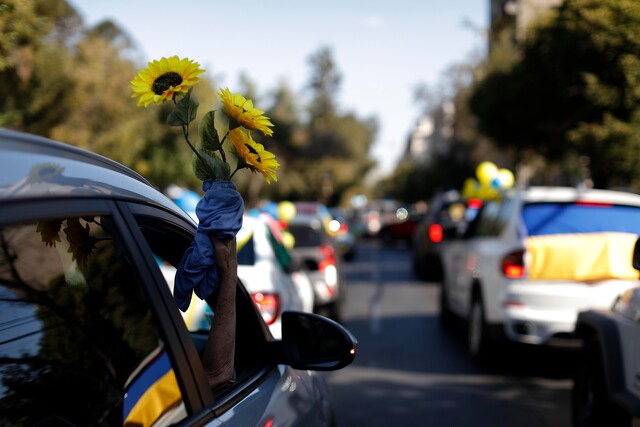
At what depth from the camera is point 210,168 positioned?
2426 millimetres

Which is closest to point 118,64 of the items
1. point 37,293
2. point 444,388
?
point 444,388

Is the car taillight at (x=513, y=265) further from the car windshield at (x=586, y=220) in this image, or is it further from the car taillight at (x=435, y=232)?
the car taillight at (x=435, y=232)

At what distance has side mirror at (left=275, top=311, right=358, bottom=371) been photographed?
2947 millimetres

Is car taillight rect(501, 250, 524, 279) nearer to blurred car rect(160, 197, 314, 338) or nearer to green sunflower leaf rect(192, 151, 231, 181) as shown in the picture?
blurred car rect(160, 197, 314, 338)

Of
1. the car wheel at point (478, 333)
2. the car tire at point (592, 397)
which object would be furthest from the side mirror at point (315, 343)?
the car wheel at point (478, 333)

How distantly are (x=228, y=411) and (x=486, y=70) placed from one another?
31.4 metres

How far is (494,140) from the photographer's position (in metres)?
29.1

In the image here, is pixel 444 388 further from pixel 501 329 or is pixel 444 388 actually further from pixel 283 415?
pixel 283 415

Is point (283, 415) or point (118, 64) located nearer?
point (283, 415)

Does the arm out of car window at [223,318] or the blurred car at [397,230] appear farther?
the blurred car at [397,230]

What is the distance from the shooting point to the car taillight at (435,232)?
19.5 metres

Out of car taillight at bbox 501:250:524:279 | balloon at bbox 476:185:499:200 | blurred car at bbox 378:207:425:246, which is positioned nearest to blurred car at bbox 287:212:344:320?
balloon at bbox 476:185:499:200

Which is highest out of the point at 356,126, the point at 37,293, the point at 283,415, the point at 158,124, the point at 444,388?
the point at 356,126

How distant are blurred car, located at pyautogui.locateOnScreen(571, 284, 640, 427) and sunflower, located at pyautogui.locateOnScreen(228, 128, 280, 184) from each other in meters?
2.90
